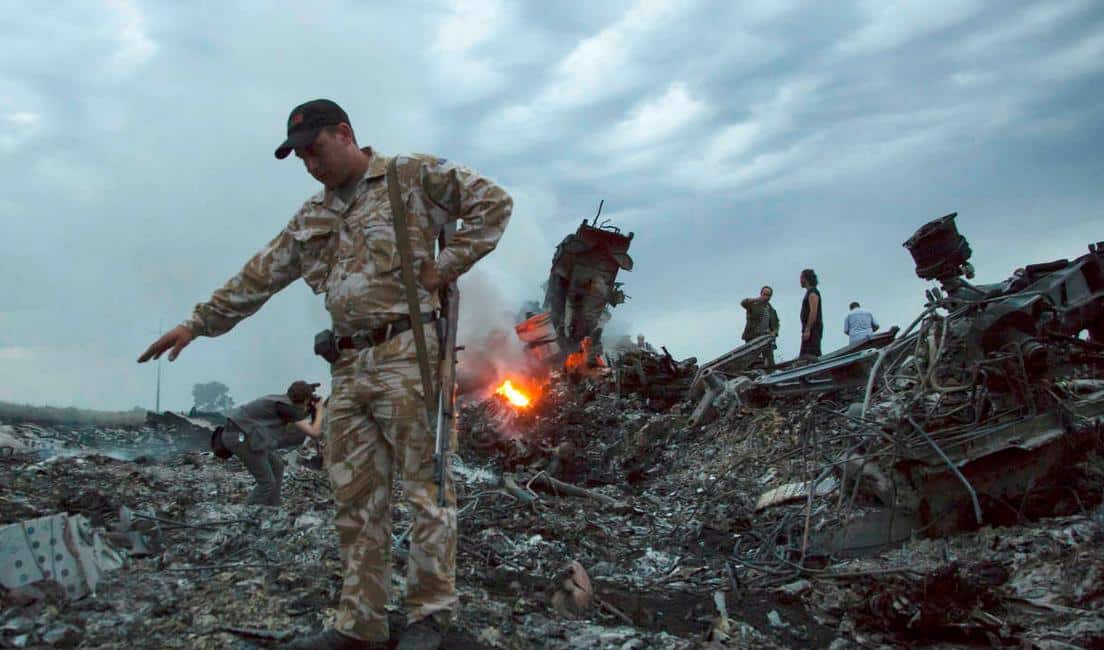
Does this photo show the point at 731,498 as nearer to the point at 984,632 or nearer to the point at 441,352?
the point at 984,632

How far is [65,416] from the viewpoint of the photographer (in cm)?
1354

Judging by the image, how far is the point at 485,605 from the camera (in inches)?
141

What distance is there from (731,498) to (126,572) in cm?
487

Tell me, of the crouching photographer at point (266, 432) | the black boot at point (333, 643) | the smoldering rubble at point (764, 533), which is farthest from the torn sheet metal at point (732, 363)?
the black boot at point (333, 643)

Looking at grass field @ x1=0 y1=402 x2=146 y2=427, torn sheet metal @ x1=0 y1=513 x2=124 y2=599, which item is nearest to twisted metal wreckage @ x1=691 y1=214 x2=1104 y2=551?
torn sheet metal @ x1=0 y1=513 x2=124 y2=599

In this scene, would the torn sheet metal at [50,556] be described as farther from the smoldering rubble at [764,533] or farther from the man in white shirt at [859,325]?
the man in white shirt at [859,325]

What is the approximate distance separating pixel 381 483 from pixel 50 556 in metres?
1.78

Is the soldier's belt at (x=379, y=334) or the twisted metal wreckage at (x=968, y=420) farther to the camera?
the twisted metal wreckage at (x=968, y=420)

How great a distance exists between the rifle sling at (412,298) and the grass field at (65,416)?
39.6 feet

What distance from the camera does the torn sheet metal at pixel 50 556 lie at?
11.2ft

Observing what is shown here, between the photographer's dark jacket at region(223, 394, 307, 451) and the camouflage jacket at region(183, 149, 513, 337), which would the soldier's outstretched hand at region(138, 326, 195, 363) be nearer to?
the camouflage jacket at region(183, 149, 513, 337)

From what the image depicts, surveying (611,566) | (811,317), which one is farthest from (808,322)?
(611,566)

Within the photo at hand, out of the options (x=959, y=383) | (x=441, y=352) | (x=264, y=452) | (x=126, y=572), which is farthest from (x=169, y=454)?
(x=959, y=383)

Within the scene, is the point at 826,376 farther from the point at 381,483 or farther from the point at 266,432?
the point at 381,483
